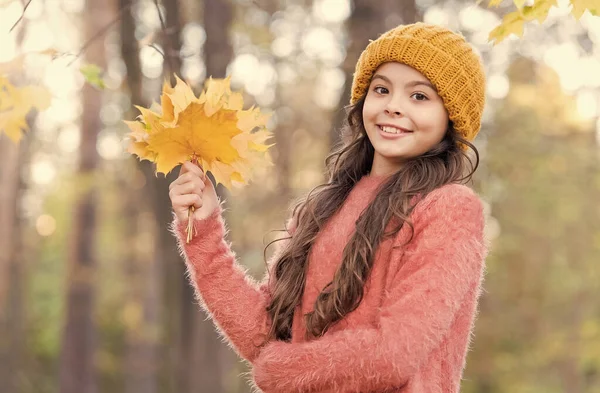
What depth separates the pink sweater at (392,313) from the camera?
85.9 inches

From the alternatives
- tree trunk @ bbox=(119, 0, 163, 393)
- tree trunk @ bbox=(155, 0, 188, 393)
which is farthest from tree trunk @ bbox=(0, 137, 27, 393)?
tree trunk @ bbox=(155, 0, 188, 393)

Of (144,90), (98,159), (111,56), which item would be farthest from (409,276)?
(111,56)

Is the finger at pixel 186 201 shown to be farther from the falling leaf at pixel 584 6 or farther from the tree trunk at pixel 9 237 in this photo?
the tree trunk at pixel 9 237

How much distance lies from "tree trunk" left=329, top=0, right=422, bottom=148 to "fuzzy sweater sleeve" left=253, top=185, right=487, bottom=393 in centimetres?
286

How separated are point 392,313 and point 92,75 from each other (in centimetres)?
192

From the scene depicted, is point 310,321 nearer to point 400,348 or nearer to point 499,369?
point 400,348

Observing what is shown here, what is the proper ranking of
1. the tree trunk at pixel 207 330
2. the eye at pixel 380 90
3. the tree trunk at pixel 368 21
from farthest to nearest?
the tree trunk at pixel 207 330 < the tree trunk at pixel 368 21 < the eye at pixel 380 90

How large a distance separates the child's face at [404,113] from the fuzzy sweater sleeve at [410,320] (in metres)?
0.20

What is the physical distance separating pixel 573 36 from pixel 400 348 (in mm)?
6059

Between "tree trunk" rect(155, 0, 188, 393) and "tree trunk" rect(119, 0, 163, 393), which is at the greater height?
"tree trunk" rect(155, 0, 188, 393)

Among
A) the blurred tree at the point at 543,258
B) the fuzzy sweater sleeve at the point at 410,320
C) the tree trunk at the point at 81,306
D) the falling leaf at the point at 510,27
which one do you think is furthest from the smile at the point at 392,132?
the tree trunk at the point at 81,306

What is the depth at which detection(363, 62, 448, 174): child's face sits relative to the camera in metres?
2.49

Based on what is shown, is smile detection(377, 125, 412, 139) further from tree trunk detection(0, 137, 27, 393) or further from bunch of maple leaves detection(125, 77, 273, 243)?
tree trunk detection(0, 137, 27, 393)

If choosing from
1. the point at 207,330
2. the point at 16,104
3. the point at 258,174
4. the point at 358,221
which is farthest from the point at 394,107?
the point at 207,330
